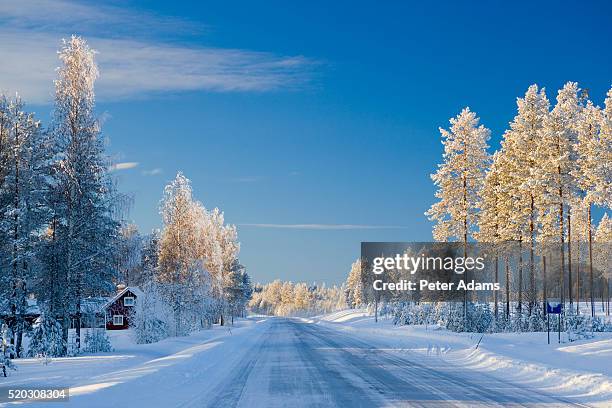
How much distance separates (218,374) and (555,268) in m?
62.5

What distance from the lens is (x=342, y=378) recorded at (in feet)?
55.4

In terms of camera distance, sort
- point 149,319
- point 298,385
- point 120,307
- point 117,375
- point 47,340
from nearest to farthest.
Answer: point 298,385 < point 117,375 < point 47,340 < point 149,319 < point 120,307

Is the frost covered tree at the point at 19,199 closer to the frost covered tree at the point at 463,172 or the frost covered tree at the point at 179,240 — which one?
the frost covered tree at the point at 179,240

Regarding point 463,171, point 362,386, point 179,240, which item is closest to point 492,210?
point 463,171

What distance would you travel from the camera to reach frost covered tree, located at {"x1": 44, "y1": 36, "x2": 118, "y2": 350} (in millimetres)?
28828

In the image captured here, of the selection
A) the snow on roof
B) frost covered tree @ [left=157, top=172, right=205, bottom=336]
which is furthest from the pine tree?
the snow on roof

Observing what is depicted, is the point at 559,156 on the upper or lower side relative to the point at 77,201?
upper

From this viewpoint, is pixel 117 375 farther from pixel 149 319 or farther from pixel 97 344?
pixel 149 319

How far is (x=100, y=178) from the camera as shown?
30188 mm

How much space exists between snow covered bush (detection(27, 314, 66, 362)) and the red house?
1888 inches

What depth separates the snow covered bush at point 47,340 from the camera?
26.4 meters

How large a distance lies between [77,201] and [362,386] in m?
19.4

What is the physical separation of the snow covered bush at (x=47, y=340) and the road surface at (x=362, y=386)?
9.53 m

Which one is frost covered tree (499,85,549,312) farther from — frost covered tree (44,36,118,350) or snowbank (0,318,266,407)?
frost covered tree (44,36,118,350)
